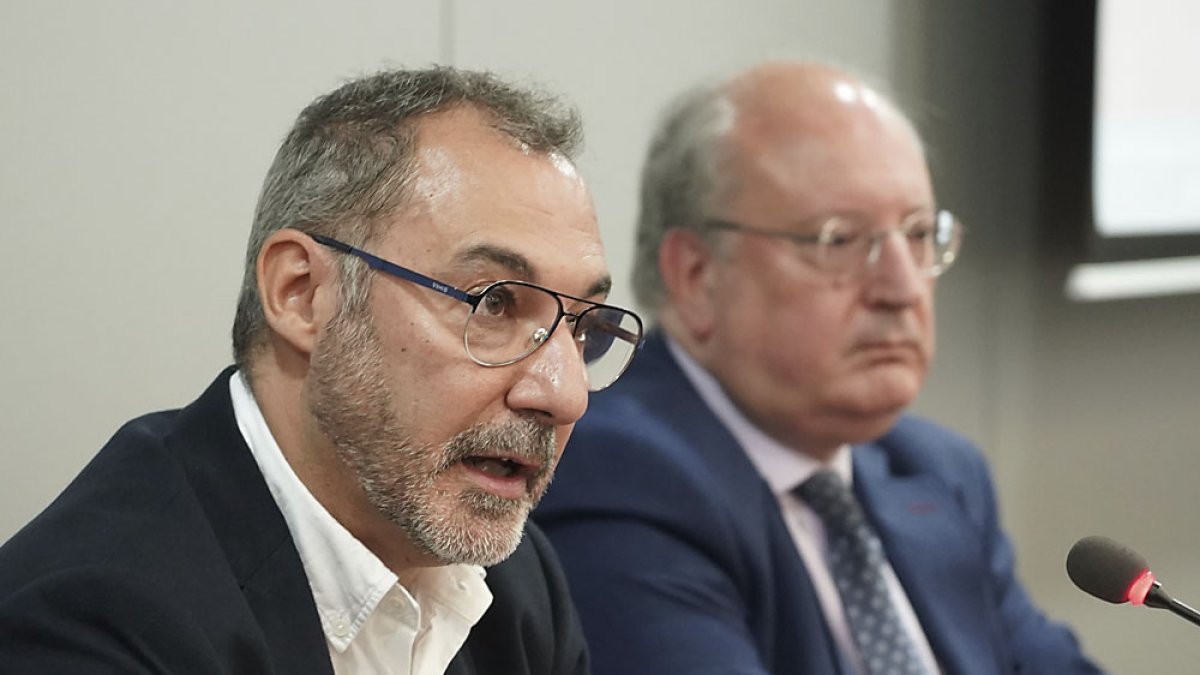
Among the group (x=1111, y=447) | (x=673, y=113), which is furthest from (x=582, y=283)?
(x=1111, y=447)

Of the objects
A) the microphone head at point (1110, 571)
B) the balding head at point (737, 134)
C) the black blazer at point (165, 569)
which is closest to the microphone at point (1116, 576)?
the microphone head at point (1110, 571)

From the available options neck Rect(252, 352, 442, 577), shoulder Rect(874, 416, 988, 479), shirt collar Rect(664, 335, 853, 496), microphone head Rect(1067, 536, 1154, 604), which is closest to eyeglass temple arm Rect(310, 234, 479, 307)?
neck Rect(252, 352, 442, 577)

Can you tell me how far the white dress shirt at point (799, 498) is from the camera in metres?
1.96

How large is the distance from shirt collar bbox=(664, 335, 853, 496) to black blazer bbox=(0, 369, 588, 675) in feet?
2.63

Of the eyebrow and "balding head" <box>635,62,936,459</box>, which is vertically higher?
the eyebrow

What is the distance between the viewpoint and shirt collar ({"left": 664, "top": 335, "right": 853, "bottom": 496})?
2.05 meters

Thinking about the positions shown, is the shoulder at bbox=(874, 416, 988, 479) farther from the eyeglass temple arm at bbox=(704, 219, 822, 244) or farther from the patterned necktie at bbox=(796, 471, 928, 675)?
the eyeglass temple arm at bbox=(704, 219, 822, 244)

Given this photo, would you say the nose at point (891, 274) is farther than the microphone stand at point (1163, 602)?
Yes

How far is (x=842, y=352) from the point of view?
Result: 2049mm

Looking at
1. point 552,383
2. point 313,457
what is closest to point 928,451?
point 552,383

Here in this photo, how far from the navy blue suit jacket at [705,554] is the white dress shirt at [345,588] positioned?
0.45 m

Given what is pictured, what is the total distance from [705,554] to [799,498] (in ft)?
0.95

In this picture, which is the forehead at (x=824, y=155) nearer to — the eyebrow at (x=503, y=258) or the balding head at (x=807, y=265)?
the balding head at (x=807, y=265)

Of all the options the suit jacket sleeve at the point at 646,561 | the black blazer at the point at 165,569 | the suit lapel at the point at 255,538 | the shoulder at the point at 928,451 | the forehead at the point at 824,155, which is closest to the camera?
the black blazer at the point at 165,569
